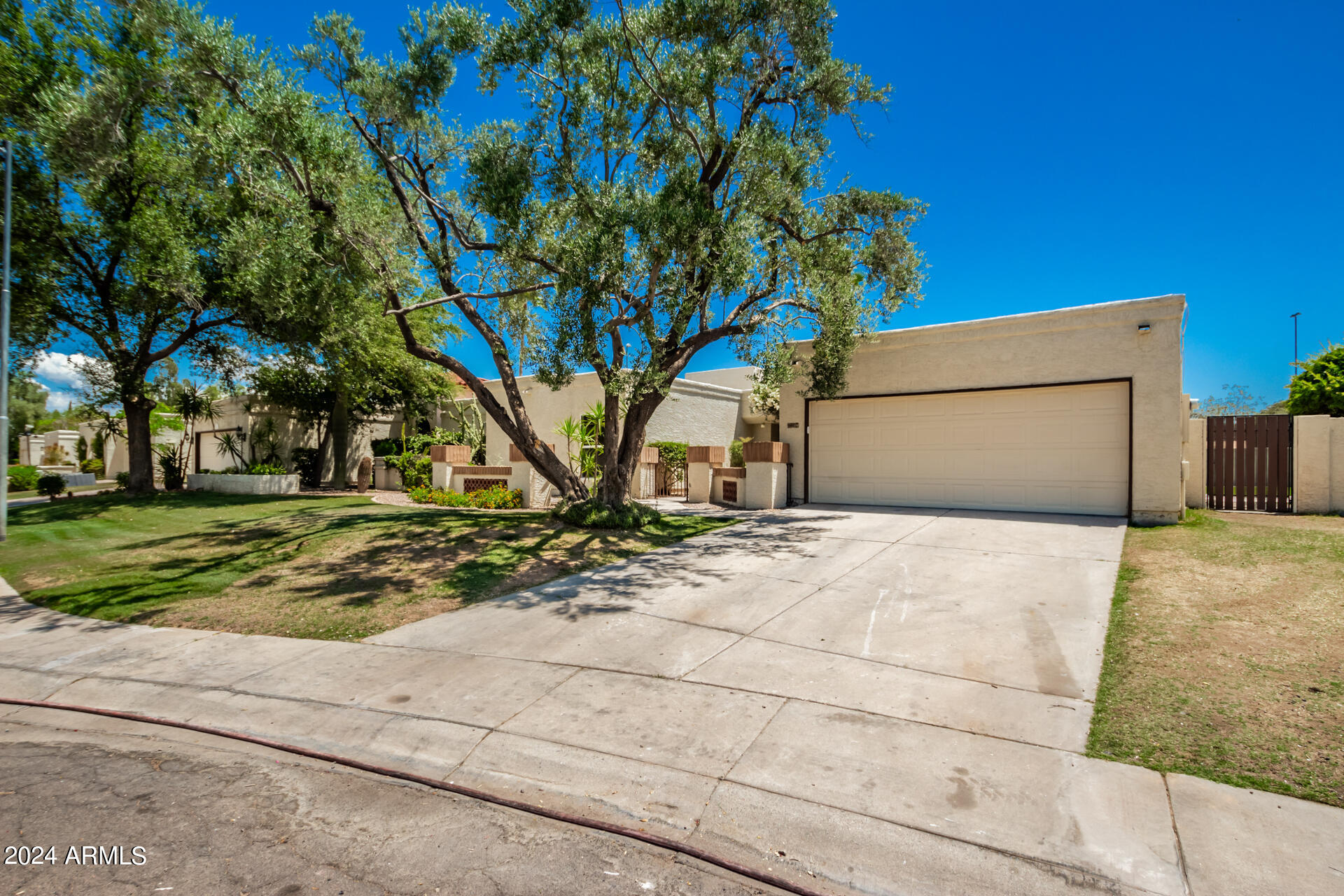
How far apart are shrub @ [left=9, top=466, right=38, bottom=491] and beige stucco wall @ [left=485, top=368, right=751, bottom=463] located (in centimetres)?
2049

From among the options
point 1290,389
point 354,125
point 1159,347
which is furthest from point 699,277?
point 1290,389

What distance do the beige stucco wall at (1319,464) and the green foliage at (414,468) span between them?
64.4ft

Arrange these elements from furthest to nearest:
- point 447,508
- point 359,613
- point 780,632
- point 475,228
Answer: point 447,508 < point 475,228 < point 359,613 < point 780,632

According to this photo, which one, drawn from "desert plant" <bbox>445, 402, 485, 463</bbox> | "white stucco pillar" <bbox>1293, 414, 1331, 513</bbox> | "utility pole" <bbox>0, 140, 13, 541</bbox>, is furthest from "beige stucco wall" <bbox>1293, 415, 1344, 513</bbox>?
"utility pole" <bbox>0, 140, 13, 541</bbox>

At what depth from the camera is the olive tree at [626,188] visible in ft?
32.1

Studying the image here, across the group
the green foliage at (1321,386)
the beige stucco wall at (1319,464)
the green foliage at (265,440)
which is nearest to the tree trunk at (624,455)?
the beige stucco wall at (1319,464)

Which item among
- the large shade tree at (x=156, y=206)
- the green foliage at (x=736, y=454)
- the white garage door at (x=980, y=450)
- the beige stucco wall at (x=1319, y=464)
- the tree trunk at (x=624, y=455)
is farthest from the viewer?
the green foliage at (x=736, y=454)

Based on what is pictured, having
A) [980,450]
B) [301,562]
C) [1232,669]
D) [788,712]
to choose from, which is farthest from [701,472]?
[1232,669]

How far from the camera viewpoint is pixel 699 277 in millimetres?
10430

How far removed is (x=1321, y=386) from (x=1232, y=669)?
11.5 meters

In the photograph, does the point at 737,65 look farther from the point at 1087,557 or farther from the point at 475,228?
the point at 1087,557

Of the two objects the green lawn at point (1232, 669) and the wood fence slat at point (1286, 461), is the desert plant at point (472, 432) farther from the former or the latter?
the wood fence slat at point (1286, 461)

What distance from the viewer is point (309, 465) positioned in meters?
23.9

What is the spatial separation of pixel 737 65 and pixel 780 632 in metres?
8.62
